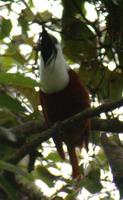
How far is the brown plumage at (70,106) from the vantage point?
2.06 meters

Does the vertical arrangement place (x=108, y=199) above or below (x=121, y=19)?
below

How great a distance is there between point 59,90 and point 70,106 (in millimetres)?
104

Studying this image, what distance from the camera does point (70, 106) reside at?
84.2 inches

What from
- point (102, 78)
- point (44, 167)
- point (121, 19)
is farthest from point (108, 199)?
point (121, 19)

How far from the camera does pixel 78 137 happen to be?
2.23 metres

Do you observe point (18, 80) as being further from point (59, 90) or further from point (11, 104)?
point (59, 90)

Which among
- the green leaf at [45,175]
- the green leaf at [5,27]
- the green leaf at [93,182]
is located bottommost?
the green leaf at [93,182]

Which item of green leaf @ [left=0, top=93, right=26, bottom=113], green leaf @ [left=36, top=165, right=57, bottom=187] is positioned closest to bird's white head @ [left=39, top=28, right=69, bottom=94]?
green leaf @ [left=36, top=165, right=57, bottom=187]

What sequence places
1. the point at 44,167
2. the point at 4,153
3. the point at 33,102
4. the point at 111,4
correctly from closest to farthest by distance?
the point at 4,153, the point at 111,4, the point at 44,167, the point at 33,102

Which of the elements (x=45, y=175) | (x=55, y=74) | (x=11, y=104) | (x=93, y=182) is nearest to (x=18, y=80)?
(x=11, y=104)

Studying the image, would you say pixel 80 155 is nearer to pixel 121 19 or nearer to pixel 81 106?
pixel 81 106

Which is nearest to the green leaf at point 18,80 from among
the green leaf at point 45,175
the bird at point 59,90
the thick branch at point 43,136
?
the thick branch at point 43,136

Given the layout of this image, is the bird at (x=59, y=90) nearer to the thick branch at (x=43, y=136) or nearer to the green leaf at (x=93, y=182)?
the green leaf at (x=93, y=182)

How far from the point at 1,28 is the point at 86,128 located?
21.3 inches
